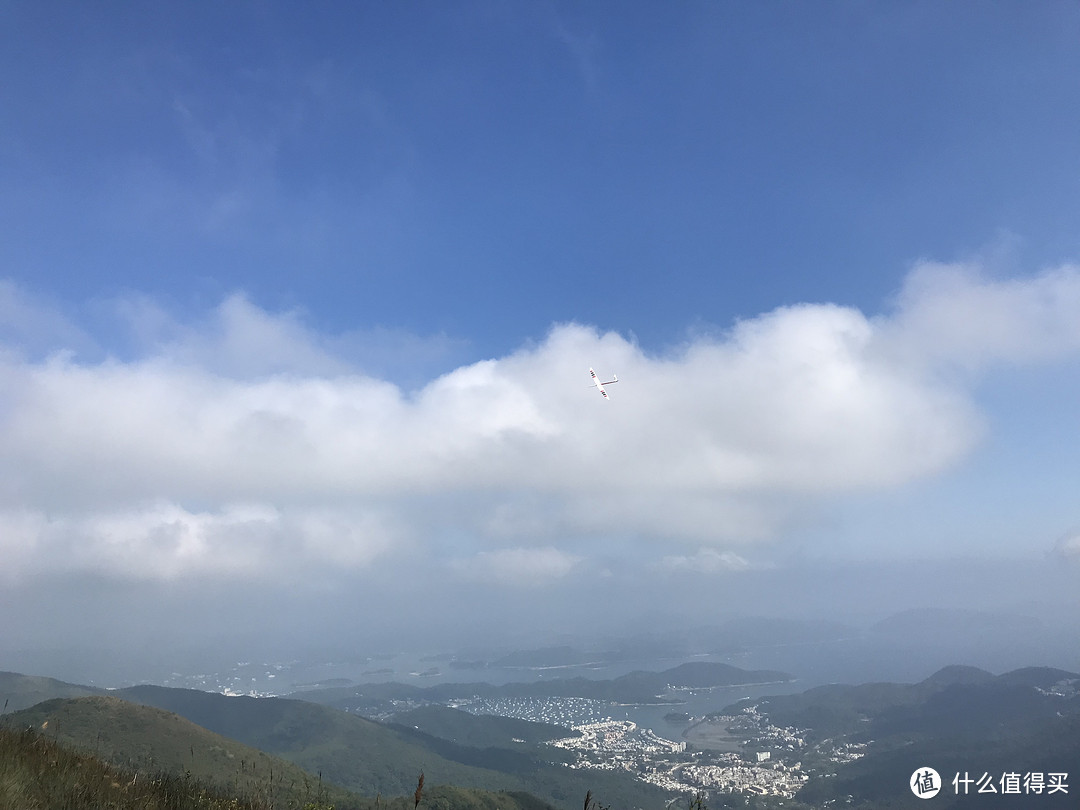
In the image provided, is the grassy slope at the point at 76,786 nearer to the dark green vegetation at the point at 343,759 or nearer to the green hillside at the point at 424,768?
the dark green vegetation at the point at 343,759

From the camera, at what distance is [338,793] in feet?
250

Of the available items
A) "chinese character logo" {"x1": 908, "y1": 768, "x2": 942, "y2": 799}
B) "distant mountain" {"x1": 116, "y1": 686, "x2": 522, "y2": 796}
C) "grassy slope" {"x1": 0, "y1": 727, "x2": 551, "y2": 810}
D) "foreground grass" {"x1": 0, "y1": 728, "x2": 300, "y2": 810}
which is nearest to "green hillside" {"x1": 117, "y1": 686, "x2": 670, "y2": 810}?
"distant mountain" {"x1": 116, "y1": 686, "x2": 522, "y2": 796}

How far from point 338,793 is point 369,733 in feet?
438

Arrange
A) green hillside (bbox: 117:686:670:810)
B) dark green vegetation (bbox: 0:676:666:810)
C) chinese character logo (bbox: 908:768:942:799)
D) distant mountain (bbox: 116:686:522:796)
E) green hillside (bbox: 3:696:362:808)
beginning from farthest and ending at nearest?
distant mountain (bbox: 116:686:522:796) < green hillside (bbox: 117:686:670:810) < dark green vegetation (bbox: 0:676:666:810) < green hillside (bbox: 3:696:362:808) < chinese character logo (bbox: 908:768:942:799)

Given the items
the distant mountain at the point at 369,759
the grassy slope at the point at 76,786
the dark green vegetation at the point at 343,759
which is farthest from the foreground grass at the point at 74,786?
the distant mountain at the point at 369,759

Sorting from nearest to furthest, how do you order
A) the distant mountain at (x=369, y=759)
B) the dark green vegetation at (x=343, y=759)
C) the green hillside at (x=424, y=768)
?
→ 1. the dark green vegetation at (x=343, y=759)
2. the green hillside at (x=424, y=768)
3. the distant mountain at (x=369, y=759)

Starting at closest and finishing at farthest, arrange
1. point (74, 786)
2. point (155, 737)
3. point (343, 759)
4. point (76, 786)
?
point (76, 786) < point (74, 786) < point (155, 737) < point (343, 759)

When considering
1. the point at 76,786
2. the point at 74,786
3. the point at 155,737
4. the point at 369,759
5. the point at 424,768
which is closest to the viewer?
the point at 76,786

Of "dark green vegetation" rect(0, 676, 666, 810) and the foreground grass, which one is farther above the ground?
the foreground grass

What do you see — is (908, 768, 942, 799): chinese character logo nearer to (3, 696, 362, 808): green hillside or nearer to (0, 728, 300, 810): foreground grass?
(3, 696, 362, 808): green hillside

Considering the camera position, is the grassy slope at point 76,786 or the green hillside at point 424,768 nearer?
the grassy slope at point 76,786

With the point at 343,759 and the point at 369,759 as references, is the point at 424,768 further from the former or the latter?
the point at 343,759

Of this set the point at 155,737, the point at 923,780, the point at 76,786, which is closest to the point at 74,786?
the point at 76,786

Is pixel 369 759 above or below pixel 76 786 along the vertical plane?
below
